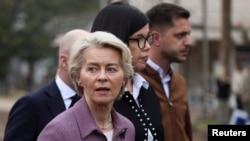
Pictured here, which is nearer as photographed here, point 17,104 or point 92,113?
point 92,113

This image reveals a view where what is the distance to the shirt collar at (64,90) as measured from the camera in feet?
16.3

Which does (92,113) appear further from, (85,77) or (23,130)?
(23,130)

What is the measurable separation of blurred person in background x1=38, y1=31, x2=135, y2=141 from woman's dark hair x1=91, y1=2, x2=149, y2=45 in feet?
2.05

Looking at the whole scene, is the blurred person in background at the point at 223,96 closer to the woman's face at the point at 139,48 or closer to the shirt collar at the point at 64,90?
the shirt collar at the point at 64,90

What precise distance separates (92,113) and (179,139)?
1490 mm

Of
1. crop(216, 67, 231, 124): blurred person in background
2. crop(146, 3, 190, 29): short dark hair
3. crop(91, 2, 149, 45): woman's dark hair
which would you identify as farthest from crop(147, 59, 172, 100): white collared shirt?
crop(216, 67, 231, 124): blurred person in background

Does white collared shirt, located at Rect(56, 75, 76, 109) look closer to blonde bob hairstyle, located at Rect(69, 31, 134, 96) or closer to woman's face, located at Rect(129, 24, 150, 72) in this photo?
woman's face, located at Rect(129, 24, 150, 72)

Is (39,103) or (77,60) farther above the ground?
(77,60)

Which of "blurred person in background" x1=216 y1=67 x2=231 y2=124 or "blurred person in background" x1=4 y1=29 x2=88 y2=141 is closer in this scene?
"blurred person in background" x1=4 y1=29 x2=88 y2=141

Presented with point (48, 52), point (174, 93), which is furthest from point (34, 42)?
point (174, 93)

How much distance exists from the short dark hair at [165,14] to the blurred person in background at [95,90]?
1.65 meters

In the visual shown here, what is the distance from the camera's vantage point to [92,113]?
3805 millimetres

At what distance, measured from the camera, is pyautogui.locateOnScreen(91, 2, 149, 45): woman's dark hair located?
4.50 meters

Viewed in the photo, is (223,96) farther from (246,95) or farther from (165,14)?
(165,14)
